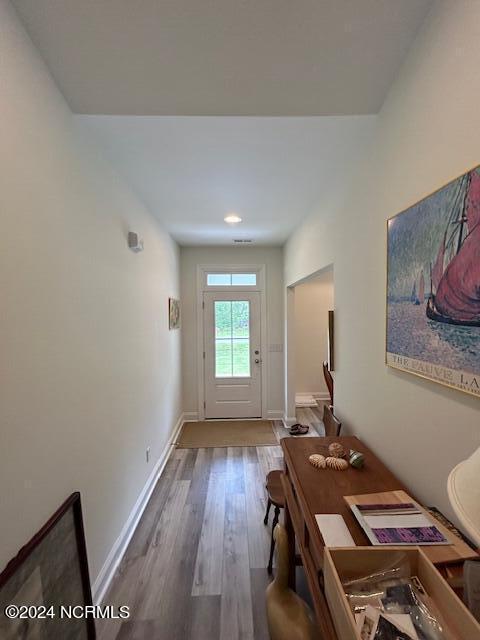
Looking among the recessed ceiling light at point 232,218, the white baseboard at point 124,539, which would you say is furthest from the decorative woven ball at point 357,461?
the recessed ceiling light at point 232,218

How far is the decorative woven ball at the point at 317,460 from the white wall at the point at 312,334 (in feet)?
12.2

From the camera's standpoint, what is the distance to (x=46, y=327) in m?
1.11

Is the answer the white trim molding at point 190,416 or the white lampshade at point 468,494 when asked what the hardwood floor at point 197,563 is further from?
the white lampshade at point 468,494

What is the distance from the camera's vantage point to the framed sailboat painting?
784 mm

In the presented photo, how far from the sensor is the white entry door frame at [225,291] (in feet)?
13.5

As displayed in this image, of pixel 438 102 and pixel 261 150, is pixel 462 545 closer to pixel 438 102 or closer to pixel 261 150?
pixel 438 102

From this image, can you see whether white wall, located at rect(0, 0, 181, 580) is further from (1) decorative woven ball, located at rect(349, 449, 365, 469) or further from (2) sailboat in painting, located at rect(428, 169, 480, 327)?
(2) sailboat in painting, located at rect(428, 169, 480, 327)

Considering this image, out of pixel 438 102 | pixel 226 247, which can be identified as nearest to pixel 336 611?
pixel 438 102

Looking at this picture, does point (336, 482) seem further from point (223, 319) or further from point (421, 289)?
point (223, 319)

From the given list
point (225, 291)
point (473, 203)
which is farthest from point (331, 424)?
point (225, 291)

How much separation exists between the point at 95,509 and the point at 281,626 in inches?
41.3

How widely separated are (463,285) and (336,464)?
0.91m

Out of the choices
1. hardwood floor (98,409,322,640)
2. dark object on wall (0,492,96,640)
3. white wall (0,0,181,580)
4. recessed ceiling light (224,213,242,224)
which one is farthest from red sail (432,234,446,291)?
recessed ceiling light (224,213,242,224)

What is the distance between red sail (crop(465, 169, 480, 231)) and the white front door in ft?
11.1
